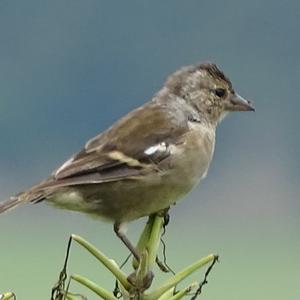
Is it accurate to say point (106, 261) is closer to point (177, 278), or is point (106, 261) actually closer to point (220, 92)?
point (177, 278)

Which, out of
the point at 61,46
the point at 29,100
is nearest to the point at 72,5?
the point at 61,46

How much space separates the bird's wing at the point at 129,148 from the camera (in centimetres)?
560

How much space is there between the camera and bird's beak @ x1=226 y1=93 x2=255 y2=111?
6.25 metres

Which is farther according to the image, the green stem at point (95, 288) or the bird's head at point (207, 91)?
the bird's head at point (207, 91)

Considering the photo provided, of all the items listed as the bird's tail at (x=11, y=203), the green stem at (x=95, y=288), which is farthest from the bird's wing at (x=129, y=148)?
the green stem at (x=95, y=288)

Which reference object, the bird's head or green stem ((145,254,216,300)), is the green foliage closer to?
green stem ((145,254,216,300))

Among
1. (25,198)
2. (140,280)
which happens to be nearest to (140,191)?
(25,198)

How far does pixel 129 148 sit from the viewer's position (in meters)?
5.82

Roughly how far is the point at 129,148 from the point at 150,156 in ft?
0.34

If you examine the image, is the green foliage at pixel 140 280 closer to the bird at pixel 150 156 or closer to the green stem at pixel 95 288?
the green stem at pixel 95 288

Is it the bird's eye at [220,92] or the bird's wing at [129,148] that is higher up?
the bird's eye at [220,92]

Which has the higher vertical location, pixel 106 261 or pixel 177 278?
pixel 106 261

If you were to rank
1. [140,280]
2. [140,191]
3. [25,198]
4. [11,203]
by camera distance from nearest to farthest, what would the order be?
1. [140,280]
2. [11,203]
3. [25,198]
4. [140,191]

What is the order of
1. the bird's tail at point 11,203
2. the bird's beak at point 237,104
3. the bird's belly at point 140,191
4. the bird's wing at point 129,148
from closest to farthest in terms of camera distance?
the bird's tail at point 11,203, the bird's belly at point 140,191, the bird's wing at point 129,148, the bird's beak at point 237,104
